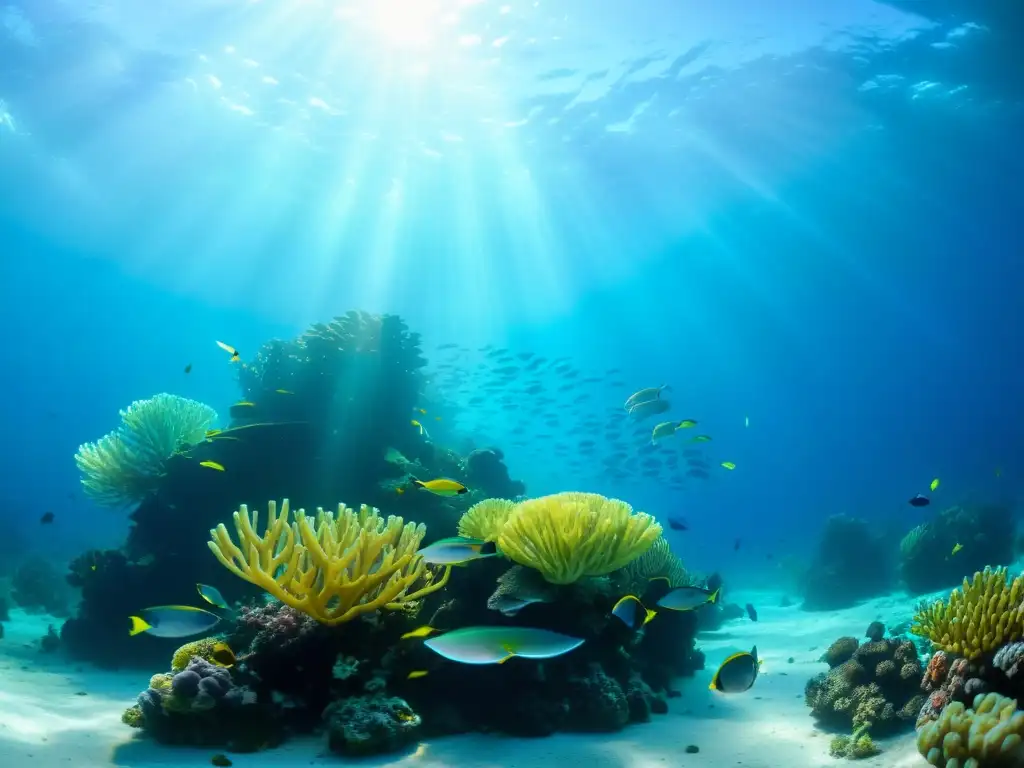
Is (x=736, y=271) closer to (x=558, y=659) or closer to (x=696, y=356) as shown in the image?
(x=696, y=356)

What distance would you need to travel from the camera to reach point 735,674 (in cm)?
441

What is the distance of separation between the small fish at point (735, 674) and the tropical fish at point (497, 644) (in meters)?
1.47

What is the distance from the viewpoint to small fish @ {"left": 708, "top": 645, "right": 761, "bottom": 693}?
14.4 ft

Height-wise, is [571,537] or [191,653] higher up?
[571,537]

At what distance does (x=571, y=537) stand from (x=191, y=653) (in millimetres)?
3821

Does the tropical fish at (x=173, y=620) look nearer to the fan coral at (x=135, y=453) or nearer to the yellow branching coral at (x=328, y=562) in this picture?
the yellow branching coral at (x=328, y=562)

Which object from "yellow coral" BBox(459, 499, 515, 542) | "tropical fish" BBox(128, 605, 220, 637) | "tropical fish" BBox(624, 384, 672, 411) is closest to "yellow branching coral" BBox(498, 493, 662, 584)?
"yellow coral" BBox(459, 499, 515, 542)

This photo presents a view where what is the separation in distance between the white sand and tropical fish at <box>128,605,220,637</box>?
2.62 ft

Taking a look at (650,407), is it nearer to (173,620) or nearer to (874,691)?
(874,691)

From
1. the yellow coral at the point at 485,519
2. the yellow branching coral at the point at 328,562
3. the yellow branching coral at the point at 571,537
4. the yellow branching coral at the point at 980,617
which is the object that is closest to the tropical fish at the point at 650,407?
the yellow coral at the point at 485,519

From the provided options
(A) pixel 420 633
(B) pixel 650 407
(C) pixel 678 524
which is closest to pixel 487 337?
(B) pixel 650 407

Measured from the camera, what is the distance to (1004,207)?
34.5 metres

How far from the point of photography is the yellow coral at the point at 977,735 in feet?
10.9

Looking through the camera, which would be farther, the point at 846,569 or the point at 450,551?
the point at 846,569
